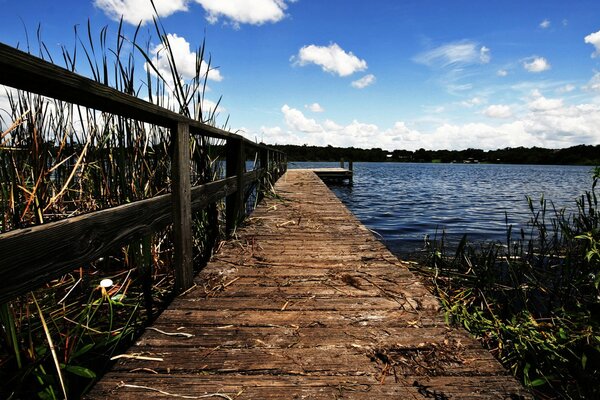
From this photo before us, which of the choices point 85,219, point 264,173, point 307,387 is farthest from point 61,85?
point 264,173

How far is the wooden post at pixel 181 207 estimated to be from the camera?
81.8 inches

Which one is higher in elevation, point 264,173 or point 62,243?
point 264,173

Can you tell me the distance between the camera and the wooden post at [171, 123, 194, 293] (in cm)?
208

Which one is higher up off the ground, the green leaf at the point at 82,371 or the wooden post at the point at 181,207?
the wooden post at the point at 181,207

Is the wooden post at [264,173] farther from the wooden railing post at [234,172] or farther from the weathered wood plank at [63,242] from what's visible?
the weathered wood plank at [63,242]

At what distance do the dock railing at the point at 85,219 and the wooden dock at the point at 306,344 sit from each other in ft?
1.56

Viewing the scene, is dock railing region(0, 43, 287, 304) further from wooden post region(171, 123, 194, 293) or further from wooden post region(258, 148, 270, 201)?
wooden post region(258, 148, 270, 201)

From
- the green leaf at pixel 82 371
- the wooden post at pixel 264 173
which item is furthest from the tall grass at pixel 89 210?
the wooden post at pixel 264 173

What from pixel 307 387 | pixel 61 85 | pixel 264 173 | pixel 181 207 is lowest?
pixel 307 387

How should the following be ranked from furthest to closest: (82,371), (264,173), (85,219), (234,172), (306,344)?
(264,173)
(234,172)
(306,344)
(82,371)
(85,219)

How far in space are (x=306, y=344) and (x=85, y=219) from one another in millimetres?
1078

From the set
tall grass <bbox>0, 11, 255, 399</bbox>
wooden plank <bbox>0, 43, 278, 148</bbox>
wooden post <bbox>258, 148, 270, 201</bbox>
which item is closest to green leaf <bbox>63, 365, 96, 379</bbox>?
tall grass <bbox>0, 11, 255, 399</bbox>

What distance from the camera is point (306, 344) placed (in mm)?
1563

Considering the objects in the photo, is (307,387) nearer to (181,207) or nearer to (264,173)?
(181,207)
